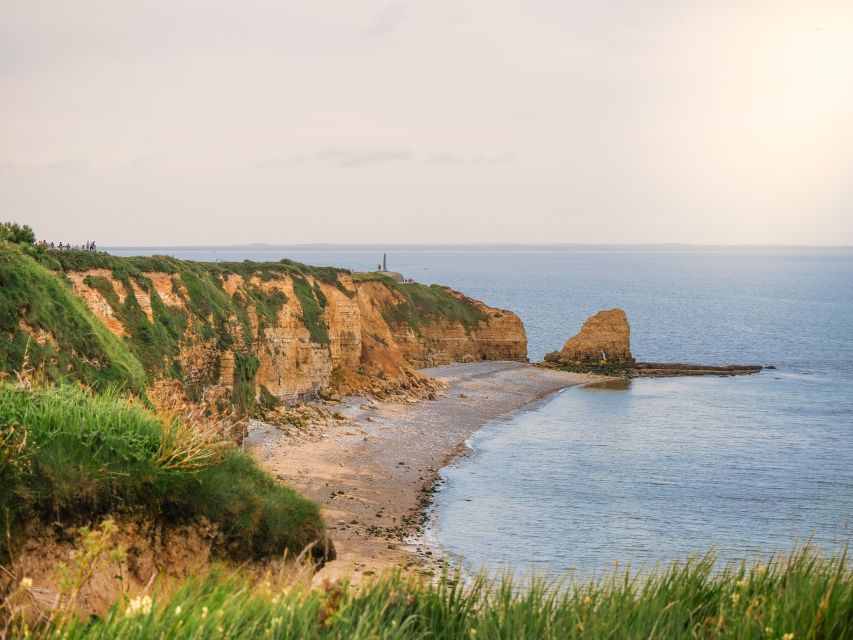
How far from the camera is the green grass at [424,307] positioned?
8922cm

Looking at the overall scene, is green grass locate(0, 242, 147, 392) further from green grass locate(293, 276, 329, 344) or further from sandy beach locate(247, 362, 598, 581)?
green grass locate(293, 276, 329, 344)

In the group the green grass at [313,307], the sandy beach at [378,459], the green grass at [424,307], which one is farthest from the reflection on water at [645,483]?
the green grass at [424,307]

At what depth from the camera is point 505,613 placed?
995 centimetres

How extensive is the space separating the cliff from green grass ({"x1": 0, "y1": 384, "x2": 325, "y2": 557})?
4032 millimetres

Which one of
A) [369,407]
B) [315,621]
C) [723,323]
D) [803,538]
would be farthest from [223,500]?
[723,323]

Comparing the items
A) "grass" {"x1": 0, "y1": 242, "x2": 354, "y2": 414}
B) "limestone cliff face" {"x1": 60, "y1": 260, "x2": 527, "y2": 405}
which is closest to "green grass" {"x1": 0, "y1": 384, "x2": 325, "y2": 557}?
"grass" {"x1": 0, "y1": 242, "x2": 354, "y2": 414}

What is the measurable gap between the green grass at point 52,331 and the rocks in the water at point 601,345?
→ 2809 inches

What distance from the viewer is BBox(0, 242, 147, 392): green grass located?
90.3 feet

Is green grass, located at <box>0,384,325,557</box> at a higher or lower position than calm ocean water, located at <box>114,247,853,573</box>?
higher

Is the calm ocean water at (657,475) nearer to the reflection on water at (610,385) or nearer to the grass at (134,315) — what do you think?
the reflection on water at (610,385)

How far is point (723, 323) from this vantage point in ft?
523

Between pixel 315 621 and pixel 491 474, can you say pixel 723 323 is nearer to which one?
pixel 491 474

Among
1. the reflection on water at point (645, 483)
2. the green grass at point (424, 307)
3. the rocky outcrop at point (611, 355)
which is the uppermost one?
the green grass at point (424, 307)

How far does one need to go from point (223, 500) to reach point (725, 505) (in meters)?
31.2
